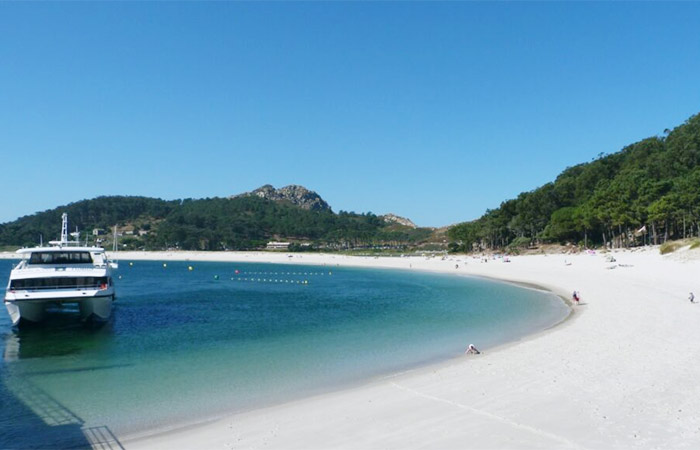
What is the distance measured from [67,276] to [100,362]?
34.1 feet

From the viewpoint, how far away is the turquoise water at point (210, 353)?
1255 cm

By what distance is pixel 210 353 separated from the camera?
64.3 ft

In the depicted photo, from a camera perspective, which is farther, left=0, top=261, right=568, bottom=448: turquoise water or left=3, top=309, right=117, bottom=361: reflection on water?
left=3, top=309, right=117, bottom=361: reflection on water

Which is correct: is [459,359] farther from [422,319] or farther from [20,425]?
[20,425]

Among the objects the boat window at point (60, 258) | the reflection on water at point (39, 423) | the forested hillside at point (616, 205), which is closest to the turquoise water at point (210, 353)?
the reflection on water at point (39, 423)

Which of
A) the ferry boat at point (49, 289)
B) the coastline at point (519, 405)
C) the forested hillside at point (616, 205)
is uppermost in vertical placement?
the forested hillside at point (616, 205)

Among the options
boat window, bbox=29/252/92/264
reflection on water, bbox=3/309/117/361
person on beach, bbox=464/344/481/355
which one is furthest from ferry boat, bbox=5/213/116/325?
person on beach, bbox=464/344/481/355

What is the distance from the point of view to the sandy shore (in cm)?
934

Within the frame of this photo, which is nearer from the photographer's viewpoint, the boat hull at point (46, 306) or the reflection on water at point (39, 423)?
the reflection on water at point (39, 423)

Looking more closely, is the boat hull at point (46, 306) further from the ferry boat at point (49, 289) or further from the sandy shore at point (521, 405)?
the sandy shore at point (521, 405)

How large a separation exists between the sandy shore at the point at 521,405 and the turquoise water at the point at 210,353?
1774 millimetres

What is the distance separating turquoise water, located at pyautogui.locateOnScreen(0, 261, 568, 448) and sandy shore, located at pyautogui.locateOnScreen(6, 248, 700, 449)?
1.77 metres

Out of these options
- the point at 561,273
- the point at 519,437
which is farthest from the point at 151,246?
the point at 519,437

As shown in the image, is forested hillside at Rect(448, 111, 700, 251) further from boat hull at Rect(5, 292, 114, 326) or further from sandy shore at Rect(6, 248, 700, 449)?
boat hull at Rect(5, 292, 114, 326)
